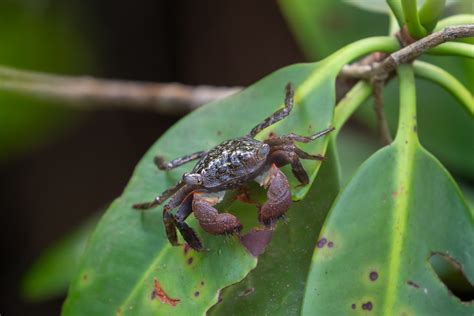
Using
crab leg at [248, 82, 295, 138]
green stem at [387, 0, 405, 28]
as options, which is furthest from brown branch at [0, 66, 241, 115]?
green stem at [387, 0, 405, 28]

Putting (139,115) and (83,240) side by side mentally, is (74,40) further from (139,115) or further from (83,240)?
(83,240)

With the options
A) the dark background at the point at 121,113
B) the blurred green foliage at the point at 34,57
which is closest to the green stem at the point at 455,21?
the blurred green foliage at the point at 34,57

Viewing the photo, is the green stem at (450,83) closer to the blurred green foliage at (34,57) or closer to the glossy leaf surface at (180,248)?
the glossy leaf surface at (180,248)

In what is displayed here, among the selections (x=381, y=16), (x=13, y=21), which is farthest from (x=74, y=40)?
(x=381, y=16)

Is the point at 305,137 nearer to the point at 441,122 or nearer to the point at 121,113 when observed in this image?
the point at 441,122

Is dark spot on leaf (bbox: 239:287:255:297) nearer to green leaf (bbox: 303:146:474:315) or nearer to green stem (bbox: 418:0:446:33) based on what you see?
green leaf (bbox: 303:146:474:315)

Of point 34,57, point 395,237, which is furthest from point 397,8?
point 34,57
